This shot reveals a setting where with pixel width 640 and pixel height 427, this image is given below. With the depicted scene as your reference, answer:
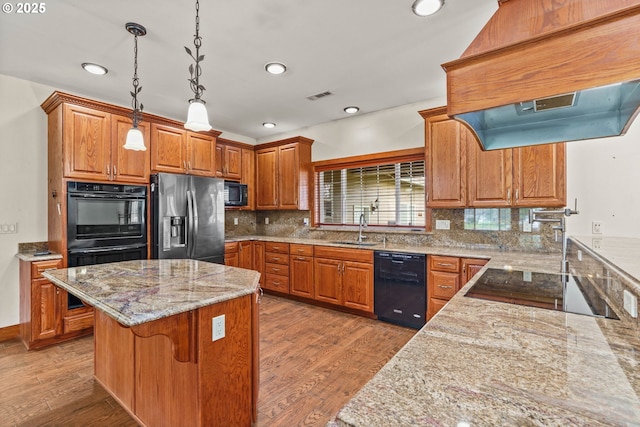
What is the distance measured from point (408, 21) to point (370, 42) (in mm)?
351

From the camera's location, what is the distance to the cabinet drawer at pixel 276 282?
4.32 m

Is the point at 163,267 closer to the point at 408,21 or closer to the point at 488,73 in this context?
the point at 488,73

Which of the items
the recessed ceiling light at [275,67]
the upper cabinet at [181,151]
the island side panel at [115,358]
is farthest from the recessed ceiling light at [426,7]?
the upper cabinet at [181,151]

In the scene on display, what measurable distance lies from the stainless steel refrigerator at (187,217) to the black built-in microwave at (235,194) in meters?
0.51

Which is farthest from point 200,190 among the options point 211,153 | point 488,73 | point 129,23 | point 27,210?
point 488,73

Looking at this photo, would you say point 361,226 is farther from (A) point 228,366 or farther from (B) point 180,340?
(B) point 180,340

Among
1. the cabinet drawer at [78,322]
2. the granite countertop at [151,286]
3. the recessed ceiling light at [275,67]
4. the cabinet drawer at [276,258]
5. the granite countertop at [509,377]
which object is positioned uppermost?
the recessed ceiling light at [275,67]

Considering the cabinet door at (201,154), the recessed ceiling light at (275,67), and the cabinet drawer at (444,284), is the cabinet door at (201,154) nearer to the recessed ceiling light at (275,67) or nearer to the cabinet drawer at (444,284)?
the recessed ceiling light at (275,67)

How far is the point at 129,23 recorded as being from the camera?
2178 millimetres

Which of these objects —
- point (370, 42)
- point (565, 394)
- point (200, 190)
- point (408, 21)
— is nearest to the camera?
point (565, 394)

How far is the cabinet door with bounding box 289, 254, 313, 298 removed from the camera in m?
4.05

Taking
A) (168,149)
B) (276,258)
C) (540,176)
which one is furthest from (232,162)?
(540,176)

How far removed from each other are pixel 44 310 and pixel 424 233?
3.97 metres

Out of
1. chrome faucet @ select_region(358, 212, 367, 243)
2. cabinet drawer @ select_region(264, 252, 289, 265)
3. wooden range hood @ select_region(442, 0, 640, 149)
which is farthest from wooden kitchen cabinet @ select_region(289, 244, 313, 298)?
wooden range hood @ select_region(442, 0, 640, 149)
